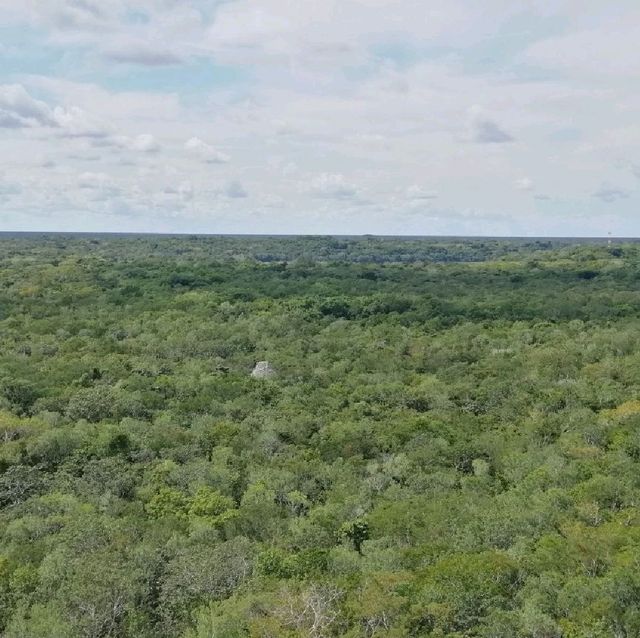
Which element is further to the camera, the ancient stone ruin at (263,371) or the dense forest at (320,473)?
the ancient stone ruin at (263,371)

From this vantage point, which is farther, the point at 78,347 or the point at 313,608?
the point at 78,347

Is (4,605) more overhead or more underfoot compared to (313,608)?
more underfoot

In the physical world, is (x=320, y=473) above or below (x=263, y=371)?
below

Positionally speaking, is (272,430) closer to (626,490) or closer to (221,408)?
(221,408)

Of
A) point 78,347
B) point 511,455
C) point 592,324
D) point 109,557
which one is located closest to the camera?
point 109,557

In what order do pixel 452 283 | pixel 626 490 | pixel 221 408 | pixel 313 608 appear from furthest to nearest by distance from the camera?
pixel 452 283
pixel 221 408
pixel 626 490
pixel 313 608

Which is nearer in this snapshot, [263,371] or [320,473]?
[320,473]

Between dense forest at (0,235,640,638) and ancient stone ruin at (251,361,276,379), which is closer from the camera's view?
dense forest at (0,235,640,638)

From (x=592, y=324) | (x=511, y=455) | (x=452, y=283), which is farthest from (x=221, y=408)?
(x=452, y=283)
